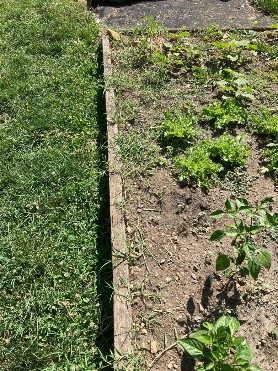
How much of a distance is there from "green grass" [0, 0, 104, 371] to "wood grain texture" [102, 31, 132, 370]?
20 cm

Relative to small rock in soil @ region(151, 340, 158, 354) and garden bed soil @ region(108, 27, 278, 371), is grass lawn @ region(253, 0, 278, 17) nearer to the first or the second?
garden bed soil @ region(108, 27, 278, 371)

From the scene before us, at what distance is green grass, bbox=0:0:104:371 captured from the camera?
10.4 ft

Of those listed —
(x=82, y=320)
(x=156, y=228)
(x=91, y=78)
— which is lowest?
(x=82, y=320)

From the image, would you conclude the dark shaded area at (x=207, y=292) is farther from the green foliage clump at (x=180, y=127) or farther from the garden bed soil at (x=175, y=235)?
the green foliage clump at (x=180, y=127)

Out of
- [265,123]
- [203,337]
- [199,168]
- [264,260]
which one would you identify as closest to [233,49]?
[265,123]

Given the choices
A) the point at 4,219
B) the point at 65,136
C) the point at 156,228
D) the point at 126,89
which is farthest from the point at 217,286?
the point at 126,89

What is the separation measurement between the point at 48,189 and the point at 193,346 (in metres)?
1.91

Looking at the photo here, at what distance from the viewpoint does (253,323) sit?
3170mm

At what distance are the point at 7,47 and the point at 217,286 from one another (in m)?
3.80

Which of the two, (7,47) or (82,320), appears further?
(7,47)

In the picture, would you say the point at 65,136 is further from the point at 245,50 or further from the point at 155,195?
the point at 245,50

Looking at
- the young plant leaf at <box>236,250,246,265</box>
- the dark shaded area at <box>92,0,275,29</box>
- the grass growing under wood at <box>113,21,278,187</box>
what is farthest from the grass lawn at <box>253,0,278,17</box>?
the young plant leaf at <box>236,250,246,265</box>

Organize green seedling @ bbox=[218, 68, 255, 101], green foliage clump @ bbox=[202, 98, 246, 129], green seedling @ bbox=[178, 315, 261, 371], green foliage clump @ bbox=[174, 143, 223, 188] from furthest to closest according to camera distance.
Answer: green seedling @ bbox=[218, 68, 255, 101] < green foliage clump @ bbox=[202, 98, 246, 129] < green foliage clump @ bbox=[174, 143, 223, 188] < green seedling @ bbox=[178, 315, 261, 371]

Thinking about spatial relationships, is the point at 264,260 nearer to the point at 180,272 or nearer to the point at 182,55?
the point at 180,272
